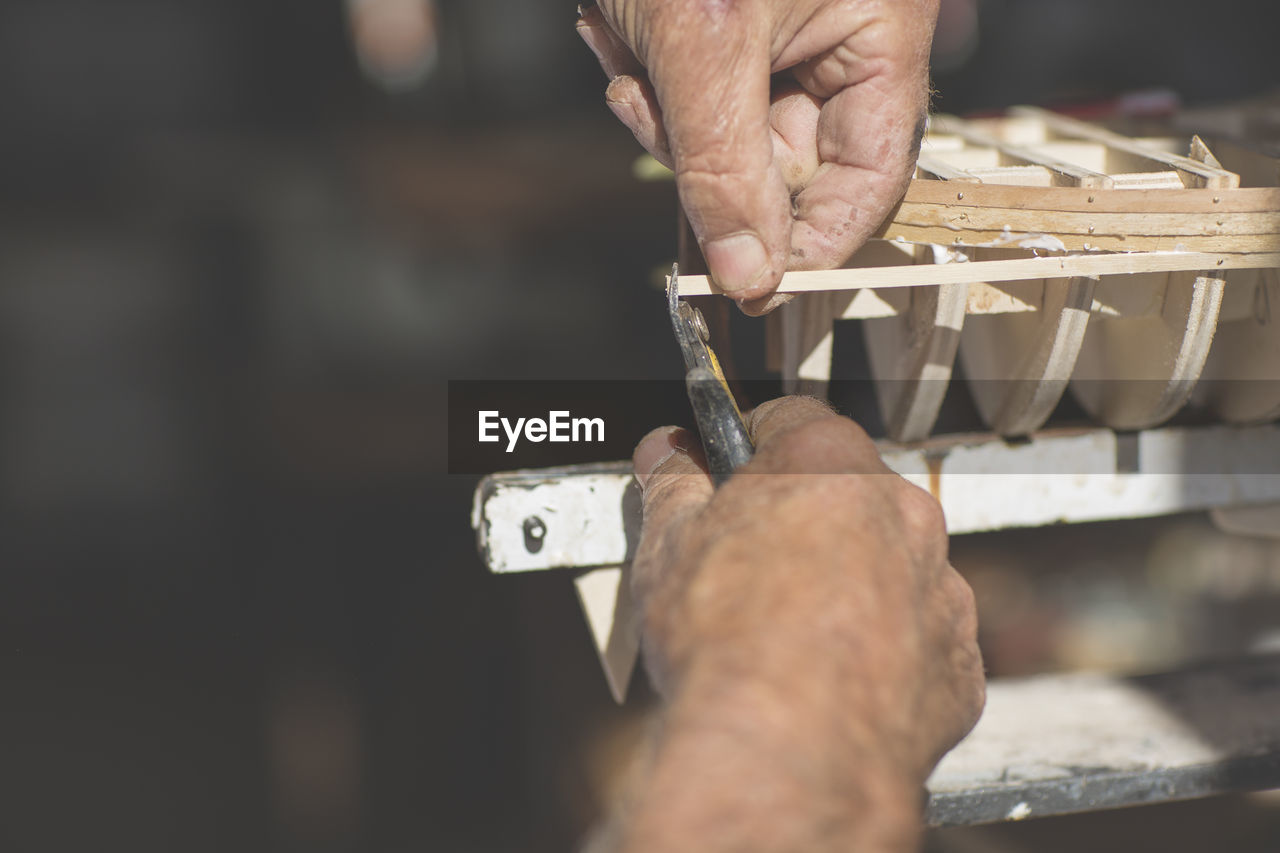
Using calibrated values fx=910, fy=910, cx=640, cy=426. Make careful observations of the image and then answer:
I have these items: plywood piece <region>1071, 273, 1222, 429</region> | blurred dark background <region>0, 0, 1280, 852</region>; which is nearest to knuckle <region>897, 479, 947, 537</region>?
plywood piece <region>1071, 273, 1222, 429</region>

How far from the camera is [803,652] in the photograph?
0.58 m

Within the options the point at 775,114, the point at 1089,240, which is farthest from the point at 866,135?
the point at 1089,240

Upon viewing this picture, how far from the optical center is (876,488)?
69 centimetres

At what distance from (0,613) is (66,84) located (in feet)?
4.28

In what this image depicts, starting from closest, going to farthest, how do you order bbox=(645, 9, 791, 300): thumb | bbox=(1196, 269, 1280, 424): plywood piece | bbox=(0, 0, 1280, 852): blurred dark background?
bbox=(645, 9, 791, 300): thumb
bbox=(1196, 269, 1280, 424): plywood piece
bbox=(0, 0, 1280, 852): blurred dark background

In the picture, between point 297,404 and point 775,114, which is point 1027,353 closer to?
point 775,114

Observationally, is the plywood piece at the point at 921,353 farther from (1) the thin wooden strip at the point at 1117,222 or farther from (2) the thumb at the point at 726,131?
(2) the thumb at the point at 726,131

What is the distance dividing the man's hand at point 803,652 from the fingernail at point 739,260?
0.20m

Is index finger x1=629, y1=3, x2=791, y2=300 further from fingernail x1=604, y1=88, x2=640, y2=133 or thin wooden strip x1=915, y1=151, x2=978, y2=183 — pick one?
thin wooden strip x1=915, y1=151, x2=978, y2=183

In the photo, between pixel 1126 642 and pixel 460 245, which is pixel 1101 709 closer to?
pixel 1126 642

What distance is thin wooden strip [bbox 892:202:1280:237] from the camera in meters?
0.94

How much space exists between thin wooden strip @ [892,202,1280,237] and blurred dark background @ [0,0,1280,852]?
1.66m

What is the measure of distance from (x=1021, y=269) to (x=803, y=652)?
560mm

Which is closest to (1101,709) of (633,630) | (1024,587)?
(633,630)
